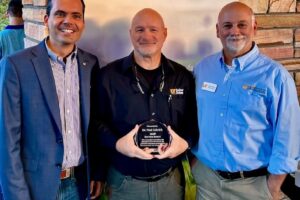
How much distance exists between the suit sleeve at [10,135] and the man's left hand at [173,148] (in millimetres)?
635

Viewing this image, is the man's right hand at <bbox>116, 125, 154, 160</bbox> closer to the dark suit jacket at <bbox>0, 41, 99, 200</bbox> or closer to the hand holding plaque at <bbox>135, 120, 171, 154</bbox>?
the hand holding plaque at <bbox>135, 120, 171, 154</bbox>

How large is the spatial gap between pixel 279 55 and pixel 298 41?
0.19 meters

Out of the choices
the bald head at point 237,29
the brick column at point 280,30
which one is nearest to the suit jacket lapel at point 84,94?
the bald head at point 237,29

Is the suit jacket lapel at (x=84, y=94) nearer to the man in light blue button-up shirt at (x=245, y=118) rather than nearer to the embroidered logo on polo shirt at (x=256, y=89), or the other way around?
the man in light blue button-up shirt at (x=245, y=118)

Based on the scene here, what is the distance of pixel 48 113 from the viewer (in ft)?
5.36

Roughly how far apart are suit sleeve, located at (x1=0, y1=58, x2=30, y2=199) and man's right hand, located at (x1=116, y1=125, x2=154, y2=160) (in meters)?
0.48

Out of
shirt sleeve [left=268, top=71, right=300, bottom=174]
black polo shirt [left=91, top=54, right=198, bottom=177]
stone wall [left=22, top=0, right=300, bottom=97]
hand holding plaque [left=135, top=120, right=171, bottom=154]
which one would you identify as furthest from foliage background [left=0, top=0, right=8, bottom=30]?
shirt sleeve [left=268, top=71, right=300, bottom=174]

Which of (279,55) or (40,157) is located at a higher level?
(279,55)

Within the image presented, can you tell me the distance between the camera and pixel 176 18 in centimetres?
231

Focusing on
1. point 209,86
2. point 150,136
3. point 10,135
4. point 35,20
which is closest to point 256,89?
point 209,86

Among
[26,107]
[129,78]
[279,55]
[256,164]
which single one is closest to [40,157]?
[26,107]

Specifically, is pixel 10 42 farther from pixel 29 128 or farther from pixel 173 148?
pixel 173 148

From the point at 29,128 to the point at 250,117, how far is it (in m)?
1.05

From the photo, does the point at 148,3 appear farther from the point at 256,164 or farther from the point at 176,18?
the point at 256,164
